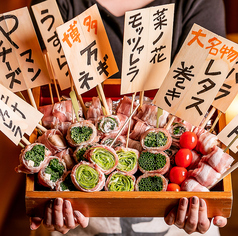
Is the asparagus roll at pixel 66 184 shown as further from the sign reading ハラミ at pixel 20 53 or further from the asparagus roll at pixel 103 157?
the sign reading ハラミ at pixel 20 53

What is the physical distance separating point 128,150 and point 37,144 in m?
0.34

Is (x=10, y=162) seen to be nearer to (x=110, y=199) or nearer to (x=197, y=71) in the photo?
(x=110, y=199)

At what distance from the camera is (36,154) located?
1.17 meters

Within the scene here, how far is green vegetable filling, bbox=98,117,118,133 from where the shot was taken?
1.27 meters

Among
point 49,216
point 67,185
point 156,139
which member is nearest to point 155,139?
point 156,139

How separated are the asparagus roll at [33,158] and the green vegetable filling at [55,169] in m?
0.03

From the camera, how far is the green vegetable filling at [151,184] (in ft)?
3.77

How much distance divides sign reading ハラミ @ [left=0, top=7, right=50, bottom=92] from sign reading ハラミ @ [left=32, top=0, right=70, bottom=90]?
0.17 feet

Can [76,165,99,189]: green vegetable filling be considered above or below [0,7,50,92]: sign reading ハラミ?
below

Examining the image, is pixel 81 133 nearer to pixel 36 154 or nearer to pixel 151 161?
pixel 36 154

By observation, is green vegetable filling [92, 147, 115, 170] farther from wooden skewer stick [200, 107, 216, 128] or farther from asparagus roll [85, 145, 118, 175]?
wooden skewer stick [200, 107, 216, 128]

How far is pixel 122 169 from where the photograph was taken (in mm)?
1179

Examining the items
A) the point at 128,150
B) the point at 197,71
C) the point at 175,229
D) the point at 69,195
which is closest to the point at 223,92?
the point at 197,71

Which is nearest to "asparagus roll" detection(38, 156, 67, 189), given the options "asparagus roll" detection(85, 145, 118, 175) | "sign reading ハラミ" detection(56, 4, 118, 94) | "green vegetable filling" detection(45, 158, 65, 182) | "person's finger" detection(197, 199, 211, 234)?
"green vegetable filling" detection(45, 158, 65, 182)
